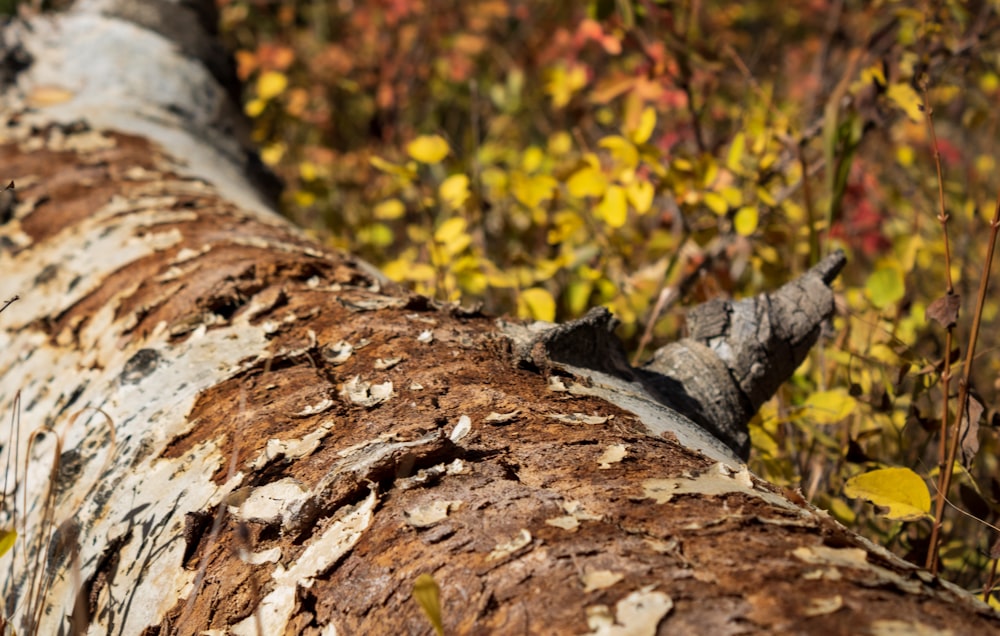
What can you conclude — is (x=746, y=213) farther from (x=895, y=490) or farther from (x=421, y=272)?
(x=895, y=490)

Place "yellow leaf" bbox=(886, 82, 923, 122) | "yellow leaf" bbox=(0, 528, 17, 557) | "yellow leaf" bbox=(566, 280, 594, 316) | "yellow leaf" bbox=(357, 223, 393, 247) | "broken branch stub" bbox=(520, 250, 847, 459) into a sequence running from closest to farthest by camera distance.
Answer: "yellow leaf" bbox=(0, 528, 17, 557) → "broken branch stub" bbox=(520, 250, 847, 459) → "yellow leaf" bbox=(886, 82, 923, 122) → "yellow leaf" bbox=(566, 280, 594, 316) → "yellow leaf" bbox=(357, 223, 393, 247)

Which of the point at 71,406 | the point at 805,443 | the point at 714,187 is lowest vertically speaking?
the point at 805,443

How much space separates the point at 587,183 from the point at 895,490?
2.96ft

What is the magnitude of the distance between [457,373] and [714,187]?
3.81 feet

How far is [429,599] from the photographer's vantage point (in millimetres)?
545

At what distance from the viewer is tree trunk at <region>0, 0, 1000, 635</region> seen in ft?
1.89

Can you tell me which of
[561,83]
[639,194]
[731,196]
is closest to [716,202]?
[731,196]

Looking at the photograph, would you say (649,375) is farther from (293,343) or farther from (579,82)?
(579,82)

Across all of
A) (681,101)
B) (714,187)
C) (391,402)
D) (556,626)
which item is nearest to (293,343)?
(391,402)

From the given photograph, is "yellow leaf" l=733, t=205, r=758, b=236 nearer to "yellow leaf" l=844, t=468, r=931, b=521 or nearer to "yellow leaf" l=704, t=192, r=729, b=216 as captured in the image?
"yellow leaf" l=704, t=192, r=729, b=216

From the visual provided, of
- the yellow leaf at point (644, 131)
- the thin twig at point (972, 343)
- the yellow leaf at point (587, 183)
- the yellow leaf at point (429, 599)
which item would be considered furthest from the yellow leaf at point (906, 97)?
the yellow leaf at point (429, 599)

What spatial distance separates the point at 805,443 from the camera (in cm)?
156

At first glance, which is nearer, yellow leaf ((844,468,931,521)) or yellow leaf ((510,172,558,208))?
yellow leaf ((844,468,931,521))

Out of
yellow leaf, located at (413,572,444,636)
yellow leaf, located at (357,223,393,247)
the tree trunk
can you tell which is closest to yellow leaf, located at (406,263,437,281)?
the tree trunk
